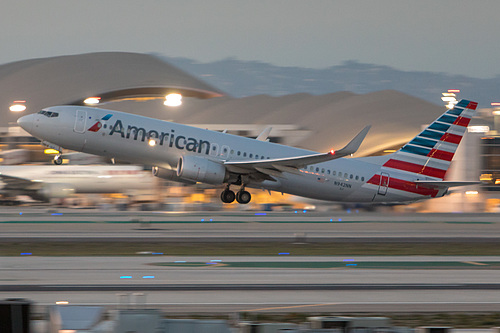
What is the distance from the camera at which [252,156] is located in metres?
36.5

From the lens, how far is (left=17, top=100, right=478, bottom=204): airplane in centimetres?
3375

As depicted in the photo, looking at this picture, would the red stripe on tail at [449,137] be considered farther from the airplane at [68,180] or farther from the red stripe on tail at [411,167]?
the airplane at [68,180]

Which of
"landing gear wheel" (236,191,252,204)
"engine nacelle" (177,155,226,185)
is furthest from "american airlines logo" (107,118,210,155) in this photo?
"landing gear wheel" (236,191,252,204)

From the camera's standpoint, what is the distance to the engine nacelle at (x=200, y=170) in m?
34.1

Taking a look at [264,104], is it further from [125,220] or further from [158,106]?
[125,220]

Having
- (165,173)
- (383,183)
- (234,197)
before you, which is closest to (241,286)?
(165,173)

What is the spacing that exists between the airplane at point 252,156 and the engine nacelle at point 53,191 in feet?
71.1

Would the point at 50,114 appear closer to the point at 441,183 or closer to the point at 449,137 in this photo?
the point at 441,183

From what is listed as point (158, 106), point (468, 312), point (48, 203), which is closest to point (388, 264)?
point (468, 312)

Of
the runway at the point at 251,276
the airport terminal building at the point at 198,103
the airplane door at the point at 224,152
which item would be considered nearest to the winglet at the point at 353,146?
the runway at the point at 251,276

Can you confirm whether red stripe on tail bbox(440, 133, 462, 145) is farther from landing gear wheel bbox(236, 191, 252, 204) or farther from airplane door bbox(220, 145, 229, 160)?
airplane door bbox(220, 145, 229, 160)

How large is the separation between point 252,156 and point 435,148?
11.8 metres

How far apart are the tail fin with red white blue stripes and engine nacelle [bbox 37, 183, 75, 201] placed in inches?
1133

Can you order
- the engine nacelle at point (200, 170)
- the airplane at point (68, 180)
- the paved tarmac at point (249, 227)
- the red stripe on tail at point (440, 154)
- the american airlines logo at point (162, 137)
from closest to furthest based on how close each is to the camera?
the paved tarmac at point (249, 227)
the american airlines logo at point (162, 137)
the engine nacelle at point (200, 170)
the red stripe on tail at point (440, 154)
the airplane at point (68, 180)
